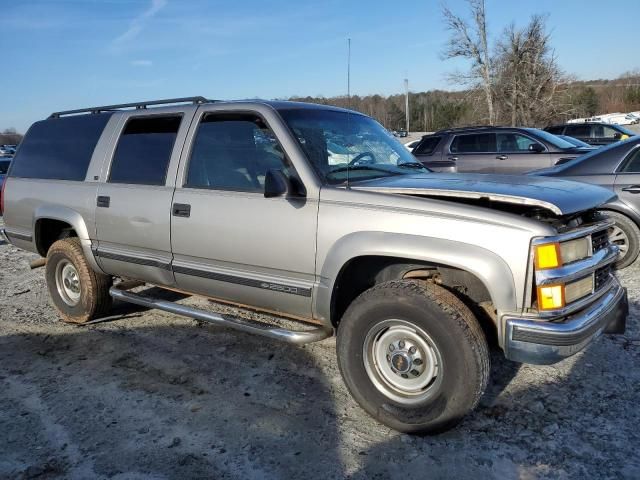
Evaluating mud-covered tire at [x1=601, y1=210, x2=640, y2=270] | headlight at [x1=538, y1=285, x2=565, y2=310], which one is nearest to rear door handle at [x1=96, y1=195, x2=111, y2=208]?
headlight at [x1=538, y1=285, x2=565, y2=310]

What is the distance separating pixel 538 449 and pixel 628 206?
4233 millimetres

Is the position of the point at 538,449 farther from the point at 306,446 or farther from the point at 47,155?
the point at 47,155

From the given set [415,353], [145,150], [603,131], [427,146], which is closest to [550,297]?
[415,353]

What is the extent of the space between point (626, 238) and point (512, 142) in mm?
4801

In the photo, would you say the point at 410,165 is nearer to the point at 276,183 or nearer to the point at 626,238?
the point at 276,183

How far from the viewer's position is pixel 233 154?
387cm

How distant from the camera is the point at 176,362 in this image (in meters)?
4.20

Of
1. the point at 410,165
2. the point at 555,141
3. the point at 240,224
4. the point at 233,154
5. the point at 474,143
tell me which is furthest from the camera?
the point at 474,143

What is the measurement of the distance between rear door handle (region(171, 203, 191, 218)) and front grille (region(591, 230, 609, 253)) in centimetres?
274

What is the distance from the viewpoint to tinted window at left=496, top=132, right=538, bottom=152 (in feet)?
34.1

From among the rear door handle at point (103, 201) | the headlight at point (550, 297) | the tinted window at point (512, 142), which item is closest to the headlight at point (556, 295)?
the headlight at point (550, 297)

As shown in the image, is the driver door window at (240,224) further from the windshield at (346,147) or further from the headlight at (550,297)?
the headlight at (550,297)

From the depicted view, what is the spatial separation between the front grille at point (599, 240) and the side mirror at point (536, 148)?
7.09m

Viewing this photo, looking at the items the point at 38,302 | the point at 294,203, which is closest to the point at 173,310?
the point at 294,203
